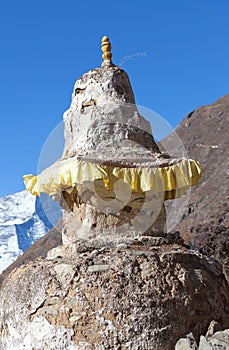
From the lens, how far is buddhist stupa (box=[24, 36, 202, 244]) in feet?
23.4

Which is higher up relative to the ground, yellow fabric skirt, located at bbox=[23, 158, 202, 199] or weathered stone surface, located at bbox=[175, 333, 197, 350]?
yellow fabric skirt, located at bbox=[23, 158, 202, 199]

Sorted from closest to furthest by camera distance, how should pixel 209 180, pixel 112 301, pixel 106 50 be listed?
pixel 112 301
pixel 106 50
pixel 209 180

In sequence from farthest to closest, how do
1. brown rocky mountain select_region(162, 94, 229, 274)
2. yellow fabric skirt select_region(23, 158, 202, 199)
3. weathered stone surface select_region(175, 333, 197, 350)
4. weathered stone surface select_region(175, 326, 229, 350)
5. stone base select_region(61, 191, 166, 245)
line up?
1. brown rocky mountain select_region(162, 94, 229, 274)
2. stone base select_region(61, 191, 166, 245)
3. yellow fabric skirt select_region(23, 158, 202, 199)
4. weathered stone surface select_region(175, 333, 197, 350)
5. weathered stone surface select_region(175, 326, 229, 350)

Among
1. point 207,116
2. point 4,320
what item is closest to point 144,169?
point 4,320

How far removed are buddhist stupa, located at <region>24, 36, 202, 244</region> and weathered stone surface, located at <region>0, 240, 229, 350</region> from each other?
1.80ft

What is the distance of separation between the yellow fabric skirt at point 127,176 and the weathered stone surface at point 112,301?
0.74 m

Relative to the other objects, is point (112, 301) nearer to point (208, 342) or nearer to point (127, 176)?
point (208, 342)

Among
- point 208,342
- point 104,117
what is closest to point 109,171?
point 104,117

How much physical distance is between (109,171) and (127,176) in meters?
0.21

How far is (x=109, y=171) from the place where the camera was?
23.1 ft

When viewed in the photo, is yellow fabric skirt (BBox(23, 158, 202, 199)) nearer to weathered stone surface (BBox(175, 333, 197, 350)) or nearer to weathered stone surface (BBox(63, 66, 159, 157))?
weathered stone surface (BBox(63, 66, 159, 157))

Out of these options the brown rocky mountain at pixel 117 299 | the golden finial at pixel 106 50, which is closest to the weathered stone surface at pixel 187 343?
the brown rocky mountain at pixel 117 299

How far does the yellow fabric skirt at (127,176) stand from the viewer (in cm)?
697

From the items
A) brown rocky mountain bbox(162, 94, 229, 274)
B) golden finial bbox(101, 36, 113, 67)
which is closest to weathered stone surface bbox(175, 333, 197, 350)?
golden finial bbox(101, 36, 113, 67)
